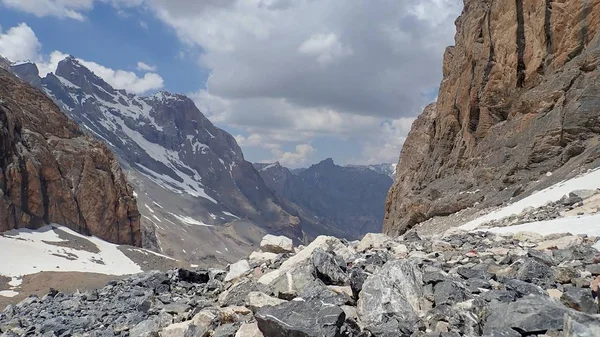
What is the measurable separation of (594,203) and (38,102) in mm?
146826

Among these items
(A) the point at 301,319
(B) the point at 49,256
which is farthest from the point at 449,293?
(B) the point at 49,256

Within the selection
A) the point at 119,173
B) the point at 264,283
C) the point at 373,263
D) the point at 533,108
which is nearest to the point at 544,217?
the point at 373,263

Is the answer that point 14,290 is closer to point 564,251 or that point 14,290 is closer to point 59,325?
point 59,325

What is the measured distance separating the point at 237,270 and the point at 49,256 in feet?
297

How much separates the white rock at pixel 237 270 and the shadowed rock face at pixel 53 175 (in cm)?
10937

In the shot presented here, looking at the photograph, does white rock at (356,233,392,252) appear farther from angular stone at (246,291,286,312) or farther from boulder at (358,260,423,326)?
angular stone at (246,291,286,312)

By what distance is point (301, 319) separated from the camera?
676 centimetres

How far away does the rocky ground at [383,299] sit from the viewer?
6.29 meters

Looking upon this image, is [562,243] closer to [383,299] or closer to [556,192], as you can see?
[383,299]

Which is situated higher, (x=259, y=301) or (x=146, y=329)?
(x=259, y=301)

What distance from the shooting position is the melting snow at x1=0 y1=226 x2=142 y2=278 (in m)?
78.8

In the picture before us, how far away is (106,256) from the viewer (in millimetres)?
105375

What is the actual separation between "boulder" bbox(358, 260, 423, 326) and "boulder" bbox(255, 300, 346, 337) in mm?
803

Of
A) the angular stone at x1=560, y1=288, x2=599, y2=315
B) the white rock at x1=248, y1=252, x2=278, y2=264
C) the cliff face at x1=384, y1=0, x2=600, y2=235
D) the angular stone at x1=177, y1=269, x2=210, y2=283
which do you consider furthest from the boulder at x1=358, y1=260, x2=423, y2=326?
the cliff face at x1=384, y1=0, x2=600, y2=235
